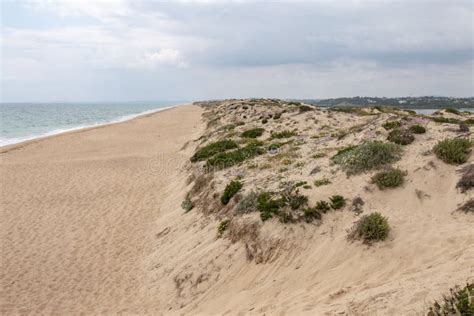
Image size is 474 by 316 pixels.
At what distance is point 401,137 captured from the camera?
13.9m

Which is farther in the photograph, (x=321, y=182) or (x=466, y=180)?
(x=321, y=182)

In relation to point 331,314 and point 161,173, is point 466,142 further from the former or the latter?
point 161,173

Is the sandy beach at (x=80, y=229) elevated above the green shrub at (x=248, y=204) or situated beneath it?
situated beneath

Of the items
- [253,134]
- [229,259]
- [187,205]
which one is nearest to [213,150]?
[253,134]

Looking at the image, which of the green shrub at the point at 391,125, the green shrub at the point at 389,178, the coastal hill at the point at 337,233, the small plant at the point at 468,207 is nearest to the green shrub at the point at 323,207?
the coastal hill at the point at 337,233

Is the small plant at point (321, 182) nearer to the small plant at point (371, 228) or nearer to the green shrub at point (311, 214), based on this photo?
the green shrub at point (311, 214)

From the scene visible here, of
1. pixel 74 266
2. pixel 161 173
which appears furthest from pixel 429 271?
pixel 161 173

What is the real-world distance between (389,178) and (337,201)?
5.80 ft

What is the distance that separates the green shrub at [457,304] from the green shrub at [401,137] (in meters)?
8.64

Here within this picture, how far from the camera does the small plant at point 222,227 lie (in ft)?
37.8

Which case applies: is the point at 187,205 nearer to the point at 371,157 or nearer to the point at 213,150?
the point at 371,157

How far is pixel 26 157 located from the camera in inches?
1244

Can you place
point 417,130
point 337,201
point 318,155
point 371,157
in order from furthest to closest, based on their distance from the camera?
1. point 318,155
2. point 417,130
3. point 371,157
4. point 337,201

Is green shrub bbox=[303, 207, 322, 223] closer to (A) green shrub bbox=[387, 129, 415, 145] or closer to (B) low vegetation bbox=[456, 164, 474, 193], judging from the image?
(B) low vegetation bbox=[456, 164, 474, 193]
